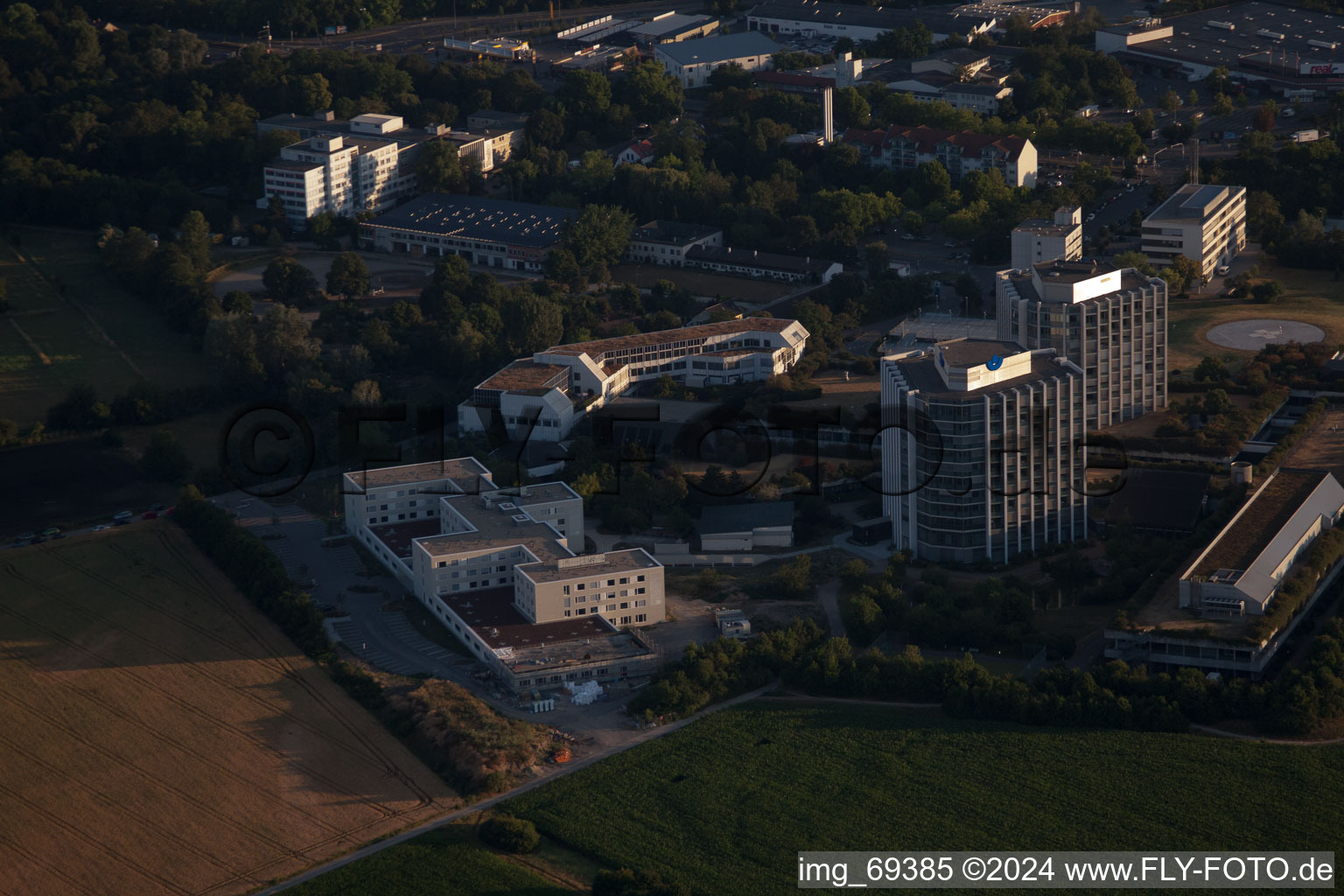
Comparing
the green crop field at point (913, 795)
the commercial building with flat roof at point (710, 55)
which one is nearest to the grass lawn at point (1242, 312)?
the green crop field at point (913, 795)

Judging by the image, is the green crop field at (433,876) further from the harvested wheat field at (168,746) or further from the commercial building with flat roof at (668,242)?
the commercial building with flat roof at (668,242)

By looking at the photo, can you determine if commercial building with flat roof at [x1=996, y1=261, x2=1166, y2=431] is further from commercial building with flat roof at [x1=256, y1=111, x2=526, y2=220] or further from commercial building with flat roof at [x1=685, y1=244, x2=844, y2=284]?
commercial building with flat roof at [x1=256, y1=111, x2=526, y2=220]

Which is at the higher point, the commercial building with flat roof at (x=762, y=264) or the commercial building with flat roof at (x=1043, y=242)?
the commercial building with flat roof at (x=1043, y=242)

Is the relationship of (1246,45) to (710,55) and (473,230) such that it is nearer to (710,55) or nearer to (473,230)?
(710,55)

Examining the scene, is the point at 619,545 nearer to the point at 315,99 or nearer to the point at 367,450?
the point at 367,450

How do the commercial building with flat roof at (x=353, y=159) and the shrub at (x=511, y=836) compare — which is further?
the commercial building with flat roof at (x=353, y=159)

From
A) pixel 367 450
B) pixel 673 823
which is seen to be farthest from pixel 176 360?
pixel 673 823
